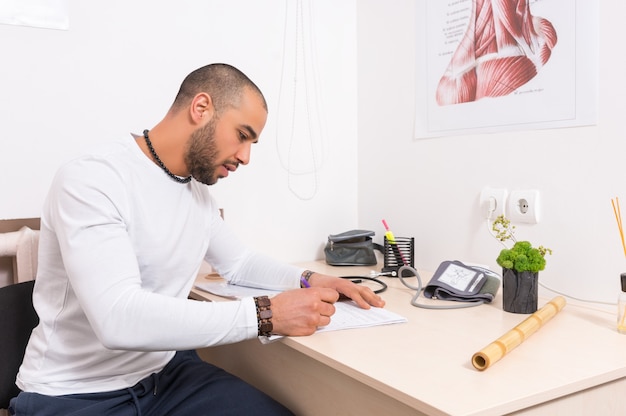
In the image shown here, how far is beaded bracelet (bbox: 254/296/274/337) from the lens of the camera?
1085mm

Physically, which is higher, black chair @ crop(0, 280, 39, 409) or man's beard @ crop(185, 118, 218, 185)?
man's beard @ crop(185, 118, 218, 185)

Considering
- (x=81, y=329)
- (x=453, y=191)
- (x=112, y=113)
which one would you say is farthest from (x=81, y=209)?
(x=453, y=191)

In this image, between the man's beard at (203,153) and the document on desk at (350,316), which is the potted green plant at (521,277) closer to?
the document on desk at (350,316)

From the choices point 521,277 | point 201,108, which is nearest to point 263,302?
point 201,108

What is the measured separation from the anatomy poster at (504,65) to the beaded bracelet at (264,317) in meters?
0.85

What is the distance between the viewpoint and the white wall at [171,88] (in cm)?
150

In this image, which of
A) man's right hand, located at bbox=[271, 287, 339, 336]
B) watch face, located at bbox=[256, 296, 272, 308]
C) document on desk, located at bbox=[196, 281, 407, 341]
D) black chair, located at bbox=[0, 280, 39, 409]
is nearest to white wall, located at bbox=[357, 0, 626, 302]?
document on desk, located at bbox=[196, 281, 407, 341]

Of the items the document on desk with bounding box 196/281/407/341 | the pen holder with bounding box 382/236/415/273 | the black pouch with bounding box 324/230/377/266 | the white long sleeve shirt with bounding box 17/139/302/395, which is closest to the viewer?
the white long sleeve shirt with bounding box 17/139/302/395

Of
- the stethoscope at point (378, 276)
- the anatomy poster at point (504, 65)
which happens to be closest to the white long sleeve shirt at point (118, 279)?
the stethoscope at point (378, 276)

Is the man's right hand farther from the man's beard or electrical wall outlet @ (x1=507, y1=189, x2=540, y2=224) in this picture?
electrical wall outlet @ (x1=507, y1=189, x2=540, y2=224)

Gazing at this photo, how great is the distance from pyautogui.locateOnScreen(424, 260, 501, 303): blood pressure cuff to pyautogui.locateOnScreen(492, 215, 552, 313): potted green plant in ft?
0.29

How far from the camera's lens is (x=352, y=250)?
73.3 inches

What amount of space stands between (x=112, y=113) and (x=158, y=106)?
14 centimetres

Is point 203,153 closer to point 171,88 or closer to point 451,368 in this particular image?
point 171,88
